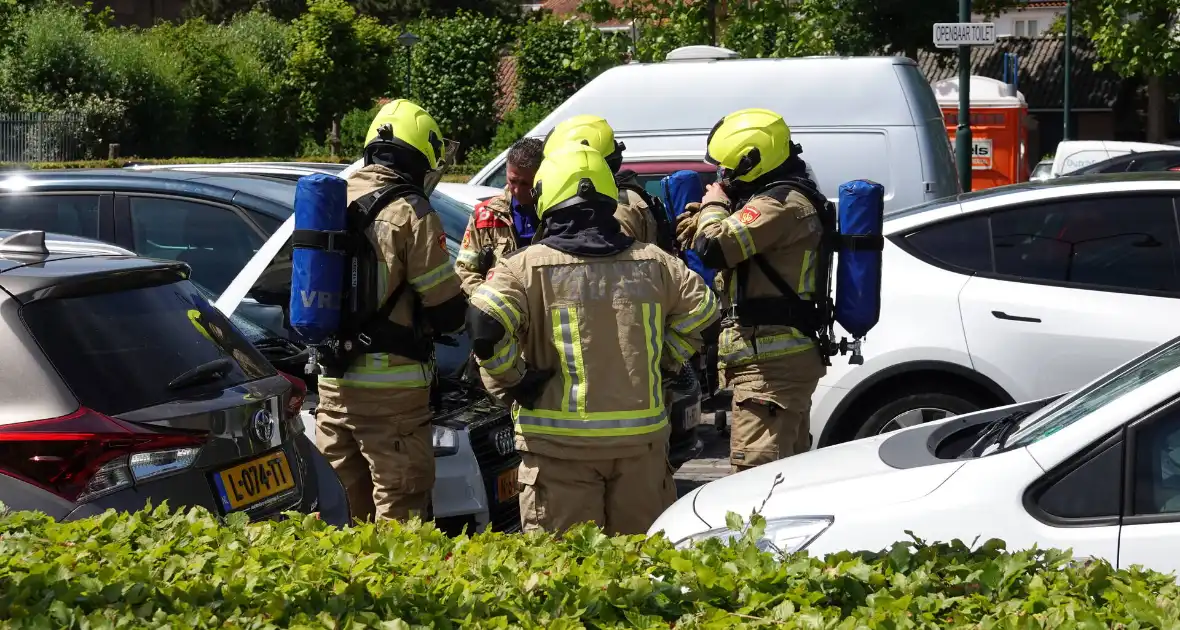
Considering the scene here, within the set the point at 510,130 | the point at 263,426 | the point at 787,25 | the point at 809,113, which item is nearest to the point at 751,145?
the point at 263,426

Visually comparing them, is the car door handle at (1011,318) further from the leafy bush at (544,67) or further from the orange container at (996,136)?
the leafy bush at (544,67)

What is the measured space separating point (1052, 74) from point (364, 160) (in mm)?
43668

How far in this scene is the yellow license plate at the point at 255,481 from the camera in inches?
159

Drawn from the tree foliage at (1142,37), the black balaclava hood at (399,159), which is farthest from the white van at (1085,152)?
the black balaclava hood at (399,159)

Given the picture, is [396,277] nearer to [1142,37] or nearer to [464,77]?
[1142,37]

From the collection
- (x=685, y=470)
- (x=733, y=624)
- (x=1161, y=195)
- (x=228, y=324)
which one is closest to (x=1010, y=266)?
(x=1161, y=195)

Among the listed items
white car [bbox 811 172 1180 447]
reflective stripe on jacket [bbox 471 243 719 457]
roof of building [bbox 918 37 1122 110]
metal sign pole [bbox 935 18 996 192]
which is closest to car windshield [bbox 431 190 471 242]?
white car [bbox 811 172 1180 447]

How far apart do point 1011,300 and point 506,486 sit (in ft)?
8.31

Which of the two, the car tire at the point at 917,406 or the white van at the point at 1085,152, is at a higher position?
the white van at the point at 1085,152

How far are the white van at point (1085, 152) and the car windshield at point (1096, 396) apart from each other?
55.6ft

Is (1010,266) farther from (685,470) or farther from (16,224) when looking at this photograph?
(16,224)

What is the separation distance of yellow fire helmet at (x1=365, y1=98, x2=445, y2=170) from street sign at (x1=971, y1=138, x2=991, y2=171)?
16054 mm

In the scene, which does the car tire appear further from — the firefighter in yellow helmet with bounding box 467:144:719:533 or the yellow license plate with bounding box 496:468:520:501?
the firefighter in yellow helmet with bounding box 467:144:719:533

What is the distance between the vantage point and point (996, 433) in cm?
438
